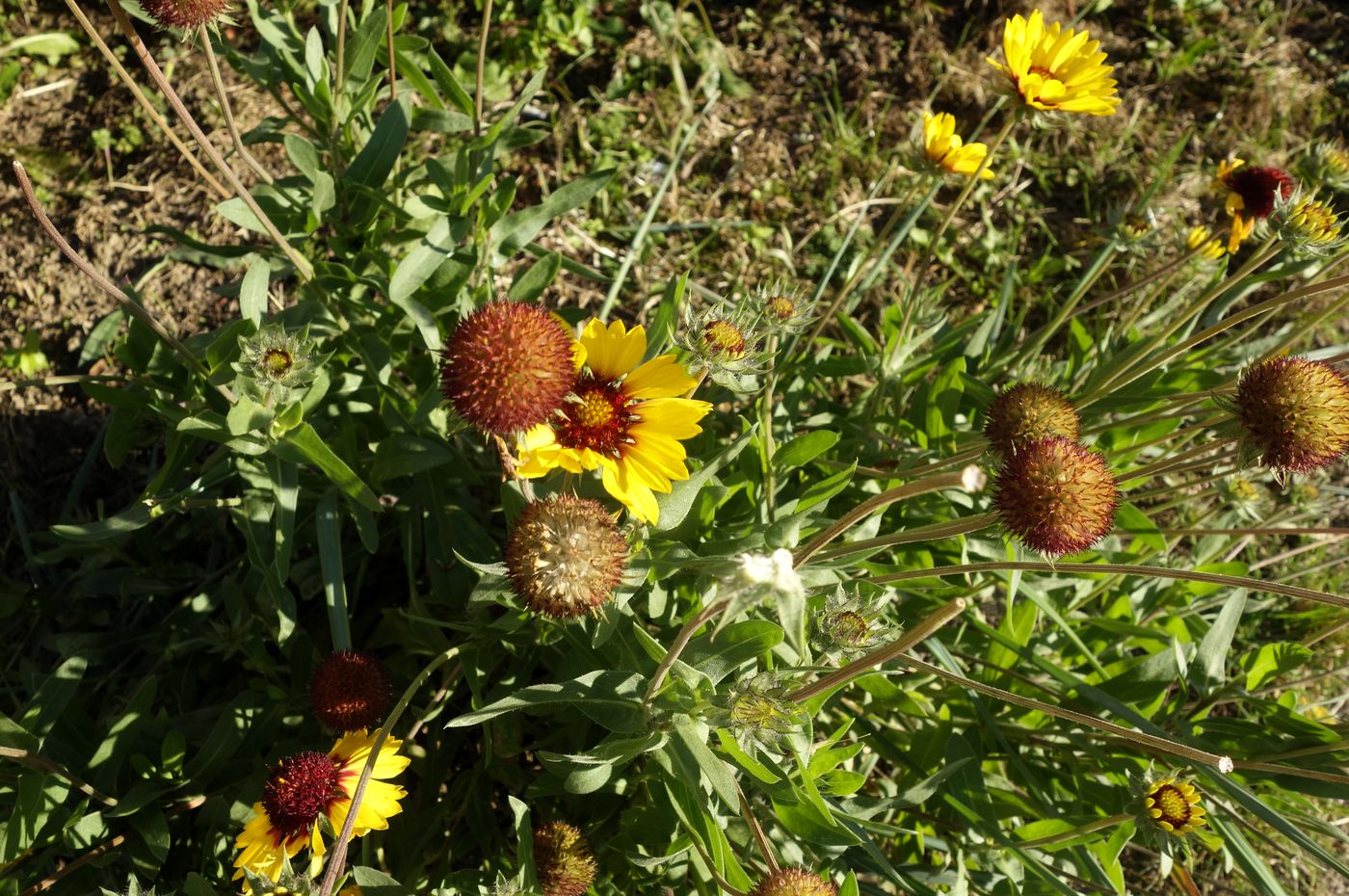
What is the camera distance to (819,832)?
5.49 feet

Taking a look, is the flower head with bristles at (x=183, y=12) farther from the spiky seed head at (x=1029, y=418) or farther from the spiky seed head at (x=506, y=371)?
the spiky seed head at (x=1029, y=418)

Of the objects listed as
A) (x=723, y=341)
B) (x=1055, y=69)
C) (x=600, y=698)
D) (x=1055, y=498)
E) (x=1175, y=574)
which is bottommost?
(x=600, y=698)

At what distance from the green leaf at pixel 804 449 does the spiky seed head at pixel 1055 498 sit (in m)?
0.44

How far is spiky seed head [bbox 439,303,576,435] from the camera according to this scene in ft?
4.73

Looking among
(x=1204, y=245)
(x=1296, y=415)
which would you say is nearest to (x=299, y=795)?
A: (x=1296, y=415)

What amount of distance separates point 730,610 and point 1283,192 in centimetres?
212

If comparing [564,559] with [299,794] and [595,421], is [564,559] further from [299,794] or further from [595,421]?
[299,794]

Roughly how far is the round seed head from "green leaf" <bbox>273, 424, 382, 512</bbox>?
522 mm

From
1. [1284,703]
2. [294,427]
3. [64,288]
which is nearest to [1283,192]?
[1284,703]

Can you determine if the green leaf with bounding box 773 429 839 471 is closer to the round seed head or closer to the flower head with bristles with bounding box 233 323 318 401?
the flower head with bristles with bounding box 233 323 318 401

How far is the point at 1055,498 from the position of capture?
1560 millimetres

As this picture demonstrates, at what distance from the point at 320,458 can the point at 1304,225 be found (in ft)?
7.15

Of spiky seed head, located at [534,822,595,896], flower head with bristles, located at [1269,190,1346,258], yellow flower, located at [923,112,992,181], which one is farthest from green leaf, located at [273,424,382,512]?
flower head with bristles, located at [1269,190,1346,258]

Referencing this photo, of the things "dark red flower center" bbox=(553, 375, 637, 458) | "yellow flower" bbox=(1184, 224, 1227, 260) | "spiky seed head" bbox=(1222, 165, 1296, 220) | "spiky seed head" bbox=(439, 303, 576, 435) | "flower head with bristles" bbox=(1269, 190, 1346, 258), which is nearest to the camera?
"spiky seed head" bbox=(439, 303, 576, 435)
